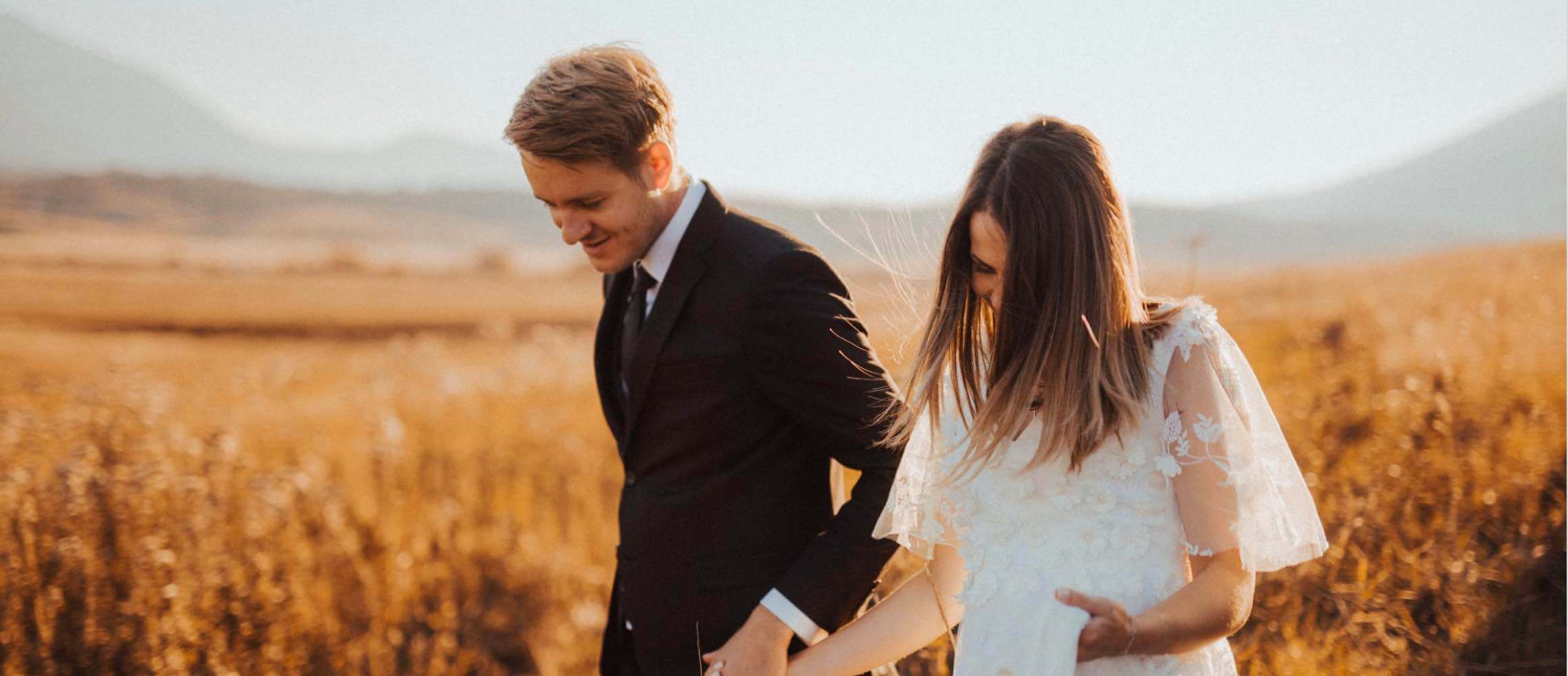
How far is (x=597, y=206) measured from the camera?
2.03 m

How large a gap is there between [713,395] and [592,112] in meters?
0.62

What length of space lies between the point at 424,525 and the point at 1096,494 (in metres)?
4.45

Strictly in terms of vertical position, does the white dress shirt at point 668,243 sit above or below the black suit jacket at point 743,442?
above

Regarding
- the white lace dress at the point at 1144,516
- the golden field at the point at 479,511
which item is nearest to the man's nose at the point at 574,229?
the golden field at the point at 479,511

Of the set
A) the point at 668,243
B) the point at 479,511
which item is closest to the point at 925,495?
the point at 668,243

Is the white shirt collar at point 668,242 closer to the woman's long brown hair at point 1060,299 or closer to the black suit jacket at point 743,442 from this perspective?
the black suit jacket at point 743,442

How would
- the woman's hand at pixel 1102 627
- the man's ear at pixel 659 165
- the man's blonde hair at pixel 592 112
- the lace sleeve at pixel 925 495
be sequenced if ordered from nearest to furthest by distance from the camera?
the woman's hand at pixel 1102 627
the lace sleeve at pixel 925 495
the man's blonde hair at pixel 592 112
the man's ear at pixel 659 165

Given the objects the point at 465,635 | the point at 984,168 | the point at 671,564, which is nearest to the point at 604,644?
the point at 671,564

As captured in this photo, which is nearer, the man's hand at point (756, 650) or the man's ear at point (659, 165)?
the man's hand at point (756, 650)

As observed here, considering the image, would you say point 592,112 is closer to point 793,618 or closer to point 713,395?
point 713,395

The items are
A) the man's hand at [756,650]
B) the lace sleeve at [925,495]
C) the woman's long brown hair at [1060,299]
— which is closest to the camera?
the woman's long brown hair at [1060,299]

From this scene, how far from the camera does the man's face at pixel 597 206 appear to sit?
1993 mm

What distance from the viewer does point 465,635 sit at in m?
4.80

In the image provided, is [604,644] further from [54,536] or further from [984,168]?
[54,536]
